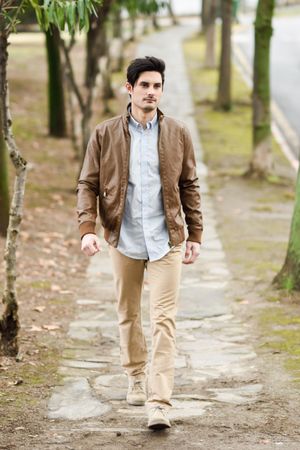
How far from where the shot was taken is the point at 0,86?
25.0ft

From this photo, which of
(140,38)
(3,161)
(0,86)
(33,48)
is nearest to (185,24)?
(140,38)

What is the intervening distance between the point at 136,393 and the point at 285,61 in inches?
1150

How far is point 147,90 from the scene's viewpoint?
627 centimetres

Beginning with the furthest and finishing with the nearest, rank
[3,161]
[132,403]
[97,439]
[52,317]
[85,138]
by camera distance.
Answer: [85,138], [3,161], [52,317], [132,403], [97,439]


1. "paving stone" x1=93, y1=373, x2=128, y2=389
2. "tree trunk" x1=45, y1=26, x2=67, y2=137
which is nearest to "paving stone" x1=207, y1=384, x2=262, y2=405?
"paving stone" x1=93, y1=373, x2=128, y2=389

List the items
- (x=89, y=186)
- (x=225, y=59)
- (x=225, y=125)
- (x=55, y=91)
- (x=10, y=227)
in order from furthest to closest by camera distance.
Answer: (x=225, y=59)
(x=225, y=125)
(x=55, y=91)
(x=10, y=227)
(x=89, y=186)

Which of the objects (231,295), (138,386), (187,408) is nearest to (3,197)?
(231,295)

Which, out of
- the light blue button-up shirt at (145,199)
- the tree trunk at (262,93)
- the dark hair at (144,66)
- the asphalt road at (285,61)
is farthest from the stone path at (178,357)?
the asphalt road at (285,61)

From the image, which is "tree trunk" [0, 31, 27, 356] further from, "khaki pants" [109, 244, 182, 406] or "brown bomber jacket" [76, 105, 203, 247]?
"khaki pants" [109, 244, 182, 406]

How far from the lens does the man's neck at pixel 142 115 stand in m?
6.36

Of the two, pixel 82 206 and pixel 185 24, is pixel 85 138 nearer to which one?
pixel 82 206

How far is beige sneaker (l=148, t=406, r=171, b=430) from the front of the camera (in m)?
6.30

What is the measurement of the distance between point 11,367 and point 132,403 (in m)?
1.22

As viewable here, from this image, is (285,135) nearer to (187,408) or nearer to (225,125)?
(225,125)
